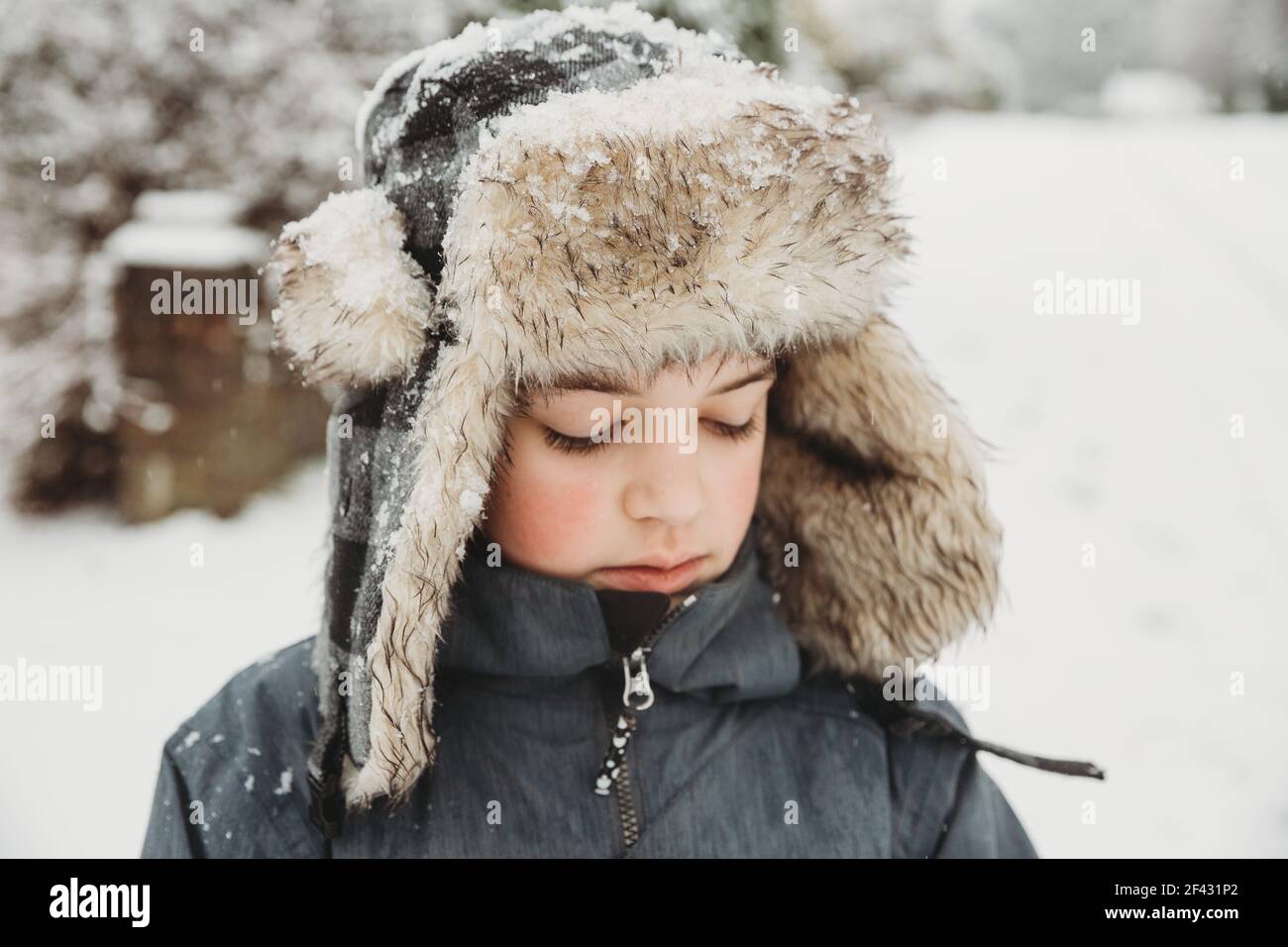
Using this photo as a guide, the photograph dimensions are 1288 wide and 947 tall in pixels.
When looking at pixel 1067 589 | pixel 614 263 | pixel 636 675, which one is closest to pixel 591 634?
pixel 636 675

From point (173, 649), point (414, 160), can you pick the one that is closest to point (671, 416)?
point (414, 160)

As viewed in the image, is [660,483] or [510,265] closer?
[510,265]

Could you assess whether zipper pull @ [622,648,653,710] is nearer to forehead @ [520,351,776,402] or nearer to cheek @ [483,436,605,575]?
cheek @ [483,436,605,575]

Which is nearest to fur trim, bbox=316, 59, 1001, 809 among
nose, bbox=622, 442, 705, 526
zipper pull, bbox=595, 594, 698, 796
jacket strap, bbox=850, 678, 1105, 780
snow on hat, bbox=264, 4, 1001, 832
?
snow on hat, bbox=264, 4, 1001, 832

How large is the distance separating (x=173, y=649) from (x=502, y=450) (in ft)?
8.64

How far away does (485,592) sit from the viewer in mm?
1217

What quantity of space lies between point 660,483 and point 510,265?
13.1 inches

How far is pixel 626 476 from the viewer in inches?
45.0

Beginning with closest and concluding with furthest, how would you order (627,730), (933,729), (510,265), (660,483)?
(510,265) < (660,483) < (627,730) < (933,729)

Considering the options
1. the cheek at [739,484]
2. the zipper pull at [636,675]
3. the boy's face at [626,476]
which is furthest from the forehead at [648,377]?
the zipper pull at [636,675]

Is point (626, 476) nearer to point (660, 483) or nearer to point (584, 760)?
point (660, 483)

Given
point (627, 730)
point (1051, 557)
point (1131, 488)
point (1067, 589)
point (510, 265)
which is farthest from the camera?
point (1131, 488)

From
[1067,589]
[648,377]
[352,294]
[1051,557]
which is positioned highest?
[352,294]

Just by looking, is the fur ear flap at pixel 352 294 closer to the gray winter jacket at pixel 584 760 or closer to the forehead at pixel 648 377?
the forehead at pixel 648 377
